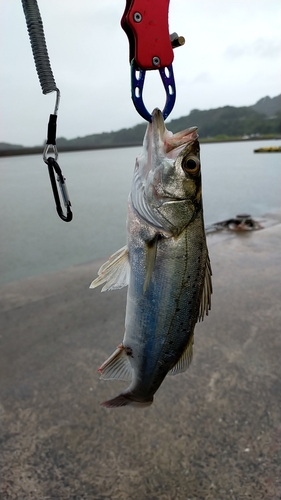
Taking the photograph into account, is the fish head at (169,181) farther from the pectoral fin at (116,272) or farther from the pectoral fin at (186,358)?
the pectoral fin at (186,358)

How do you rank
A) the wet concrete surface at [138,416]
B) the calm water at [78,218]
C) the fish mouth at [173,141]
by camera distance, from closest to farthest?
the fish mouth at [173,141], the wet concrete surface at [138,416], the calm water at [78,218]

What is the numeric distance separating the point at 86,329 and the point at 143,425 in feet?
6.39

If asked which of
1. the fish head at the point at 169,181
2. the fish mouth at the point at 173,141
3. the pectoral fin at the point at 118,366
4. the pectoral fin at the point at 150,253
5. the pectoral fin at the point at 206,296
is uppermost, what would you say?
the fish mouth at the point at 173,141

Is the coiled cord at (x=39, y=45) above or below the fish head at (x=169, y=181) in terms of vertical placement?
above

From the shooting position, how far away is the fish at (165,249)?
144cm

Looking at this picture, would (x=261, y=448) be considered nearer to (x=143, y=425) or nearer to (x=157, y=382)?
(x=143, y=425)

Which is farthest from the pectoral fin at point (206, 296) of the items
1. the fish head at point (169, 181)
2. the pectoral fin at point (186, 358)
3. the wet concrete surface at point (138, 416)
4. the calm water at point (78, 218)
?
the calm water at point (78, 218)

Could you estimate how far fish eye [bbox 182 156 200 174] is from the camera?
143 centimetres

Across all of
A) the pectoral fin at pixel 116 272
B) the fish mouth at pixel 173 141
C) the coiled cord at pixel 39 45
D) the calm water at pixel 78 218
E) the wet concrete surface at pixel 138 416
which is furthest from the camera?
the calm water at pixel 78 218

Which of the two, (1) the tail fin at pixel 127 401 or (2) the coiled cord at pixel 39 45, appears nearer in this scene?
(2) the coiled cord at pixel 39 45

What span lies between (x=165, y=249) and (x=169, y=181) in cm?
27

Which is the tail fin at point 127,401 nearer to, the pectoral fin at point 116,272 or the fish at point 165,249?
the fish at point 165,249

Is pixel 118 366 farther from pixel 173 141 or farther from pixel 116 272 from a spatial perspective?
pixel 173 141

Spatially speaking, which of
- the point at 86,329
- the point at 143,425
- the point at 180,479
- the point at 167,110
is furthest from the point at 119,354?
the point at 86,329
